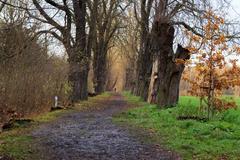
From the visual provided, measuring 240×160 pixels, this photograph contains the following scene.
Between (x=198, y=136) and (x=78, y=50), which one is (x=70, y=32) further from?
(x=198, y=136)

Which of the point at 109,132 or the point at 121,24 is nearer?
the point at 109,132

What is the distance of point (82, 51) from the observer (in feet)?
92.0

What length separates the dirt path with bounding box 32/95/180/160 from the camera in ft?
30.8

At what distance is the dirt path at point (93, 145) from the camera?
30.8 feet

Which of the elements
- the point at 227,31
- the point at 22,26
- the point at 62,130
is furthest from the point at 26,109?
the point at 227,31

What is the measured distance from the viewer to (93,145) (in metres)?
10.7

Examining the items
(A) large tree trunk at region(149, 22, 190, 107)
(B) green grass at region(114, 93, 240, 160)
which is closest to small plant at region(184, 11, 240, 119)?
(B) green grass at region(114, 93, 240, 160)

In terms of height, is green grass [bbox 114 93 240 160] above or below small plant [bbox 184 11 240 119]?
below

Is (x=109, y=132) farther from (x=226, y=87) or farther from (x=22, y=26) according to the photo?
(x=22, y=26)

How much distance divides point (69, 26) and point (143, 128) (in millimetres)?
14654

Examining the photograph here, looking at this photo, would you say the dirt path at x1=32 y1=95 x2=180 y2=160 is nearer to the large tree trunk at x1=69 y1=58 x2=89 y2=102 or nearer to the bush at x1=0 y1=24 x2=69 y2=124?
the bush at x1=0 y1=24 x2=69 y2=124

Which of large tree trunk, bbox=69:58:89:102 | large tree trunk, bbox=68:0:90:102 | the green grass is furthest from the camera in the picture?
large tree trunk, bbox=68:0:90:102

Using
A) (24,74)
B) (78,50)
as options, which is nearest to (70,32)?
(78,50)

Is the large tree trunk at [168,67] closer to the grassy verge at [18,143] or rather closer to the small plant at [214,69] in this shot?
the small plant at [214,69]
